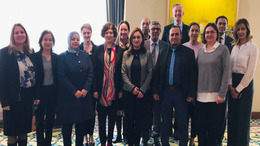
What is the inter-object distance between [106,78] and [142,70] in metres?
0.47

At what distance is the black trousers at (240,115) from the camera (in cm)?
229

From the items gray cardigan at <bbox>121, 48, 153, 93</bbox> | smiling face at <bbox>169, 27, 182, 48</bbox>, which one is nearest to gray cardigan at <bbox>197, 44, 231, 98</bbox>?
smiling face at <bbox>169, 27, 182, 48</bbox>

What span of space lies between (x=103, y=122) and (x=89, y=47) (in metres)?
1.05

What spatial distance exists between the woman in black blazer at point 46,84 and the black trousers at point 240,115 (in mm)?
2197

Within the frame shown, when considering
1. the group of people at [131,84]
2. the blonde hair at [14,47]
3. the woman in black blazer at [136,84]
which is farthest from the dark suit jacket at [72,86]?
the woman in black blazer at [136,84]

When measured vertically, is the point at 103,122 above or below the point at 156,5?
Result: below

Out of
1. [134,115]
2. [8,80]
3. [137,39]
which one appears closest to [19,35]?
[8,80]

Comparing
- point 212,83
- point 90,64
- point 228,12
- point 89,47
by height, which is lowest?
point 212,83

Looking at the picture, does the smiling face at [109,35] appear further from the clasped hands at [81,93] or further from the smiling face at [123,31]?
the clasped hands at [81,93]

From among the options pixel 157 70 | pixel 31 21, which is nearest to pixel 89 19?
pixel 31 21

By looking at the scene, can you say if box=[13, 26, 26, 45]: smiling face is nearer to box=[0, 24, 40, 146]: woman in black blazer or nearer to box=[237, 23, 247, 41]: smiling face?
box=[0, 24, 40, 146]: woman in black blazer

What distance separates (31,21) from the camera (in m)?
3.78

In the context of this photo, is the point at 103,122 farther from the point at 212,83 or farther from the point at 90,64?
the point at 212,83

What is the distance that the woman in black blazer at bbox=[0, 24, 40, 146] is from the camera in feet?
6.87
